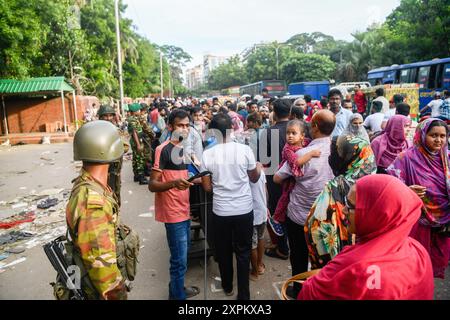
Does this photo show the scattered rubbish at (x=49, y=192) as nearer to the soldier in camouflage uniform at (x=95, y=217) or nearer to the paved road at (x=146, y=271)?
the paved road at (x=146, y=271)

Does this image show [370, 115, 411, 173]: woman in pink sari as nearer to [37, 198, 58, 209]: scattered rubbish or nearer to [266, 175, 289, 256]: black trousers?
[266, 175, 289, 256]: black trousers

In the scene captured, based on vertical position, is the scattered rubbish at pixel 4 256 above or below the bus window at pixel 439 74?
below

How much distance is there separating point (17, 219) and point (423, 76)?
20.5 meters

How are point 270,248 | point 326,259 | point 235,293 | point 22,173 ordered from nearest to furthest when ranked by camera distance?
1. point 326,259
2. point 235,293
3. point 270,248
4. point 22,173

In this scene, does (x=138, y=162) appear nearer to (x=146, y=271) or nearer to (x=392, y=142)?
(x=146, y=271)

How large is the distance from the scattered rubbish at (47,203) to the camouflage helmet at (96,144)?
5.33 metres

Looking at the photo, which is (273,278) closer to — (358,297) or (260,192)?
(260,192)

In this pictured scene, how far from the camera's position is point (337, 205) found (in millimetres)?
2166

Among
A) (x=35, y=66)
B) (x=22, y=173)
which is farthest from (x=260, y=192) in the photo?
(x=35, y=66)

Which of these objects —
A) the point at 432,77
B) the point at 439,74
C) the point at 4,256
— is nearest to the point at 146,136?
the point at 4,256

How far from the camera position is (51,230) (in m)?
5.30

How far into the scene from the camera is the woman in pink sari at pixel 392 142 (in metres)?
4.32

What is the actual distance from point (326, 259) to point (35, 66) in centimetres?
2315

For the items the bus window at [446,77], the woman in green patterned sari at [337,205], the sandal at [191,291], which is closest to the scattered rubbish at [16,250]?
the sandal at [191,291]
